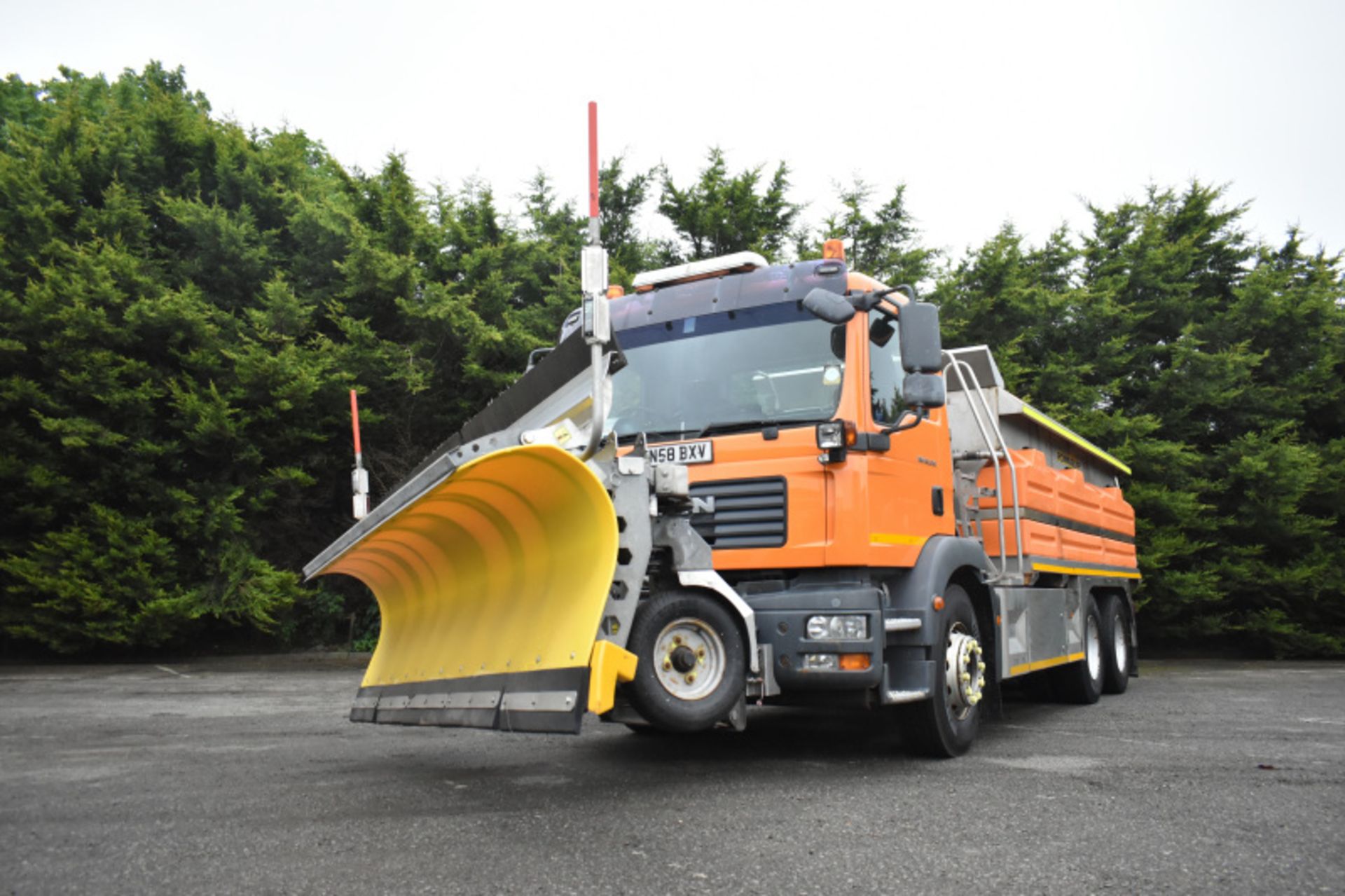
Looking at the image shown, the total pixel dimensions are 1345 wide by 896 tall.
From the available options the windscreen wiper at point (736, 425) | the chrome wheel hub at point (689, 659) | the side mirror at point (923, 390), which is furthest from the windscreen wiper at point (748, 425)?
the chrome wheel hub at point (689, 659)

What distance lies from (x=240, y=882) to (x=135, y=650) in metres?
11.9

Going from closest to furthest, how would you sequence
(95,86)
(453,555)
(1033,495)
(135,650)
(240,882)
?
(240,882) < (453,555) < (1033,495) < (135,650) < (95,86)

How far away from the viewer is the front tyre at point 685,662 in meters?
4.43

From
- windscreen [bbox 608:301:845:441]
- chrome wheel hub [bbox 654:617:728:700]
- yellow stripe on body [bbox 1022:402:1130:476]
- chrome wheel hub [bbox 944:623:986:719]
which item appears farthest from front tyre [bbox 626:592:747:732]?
yellow stripe on body [bbox 1022:402:1130:476]

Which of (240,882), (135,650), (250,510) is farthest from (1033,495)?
(135,650)

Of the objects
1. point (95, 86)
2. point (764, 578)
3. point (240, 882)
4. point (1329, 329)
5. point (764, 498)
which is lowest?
point (240, 882)

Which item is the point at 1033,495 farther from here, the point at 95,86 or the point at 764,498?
the point at 95,86

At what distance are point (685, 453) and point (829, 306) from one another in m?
1.11

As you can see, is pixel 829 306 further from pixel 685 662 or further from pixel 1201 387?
pixel 1201 387

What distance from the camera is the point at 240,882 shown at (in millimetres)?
3268

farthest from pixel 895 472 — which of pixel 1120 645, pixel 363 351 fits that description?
pixel 363 351

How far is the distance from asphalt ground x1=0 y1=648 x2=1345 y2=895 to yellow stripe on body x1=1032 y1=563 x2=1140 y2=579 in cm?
115

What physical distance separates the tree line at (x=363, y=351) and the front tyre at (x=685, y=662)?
33.4ft

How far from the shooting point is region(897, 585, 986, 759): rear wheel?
5539 mm
